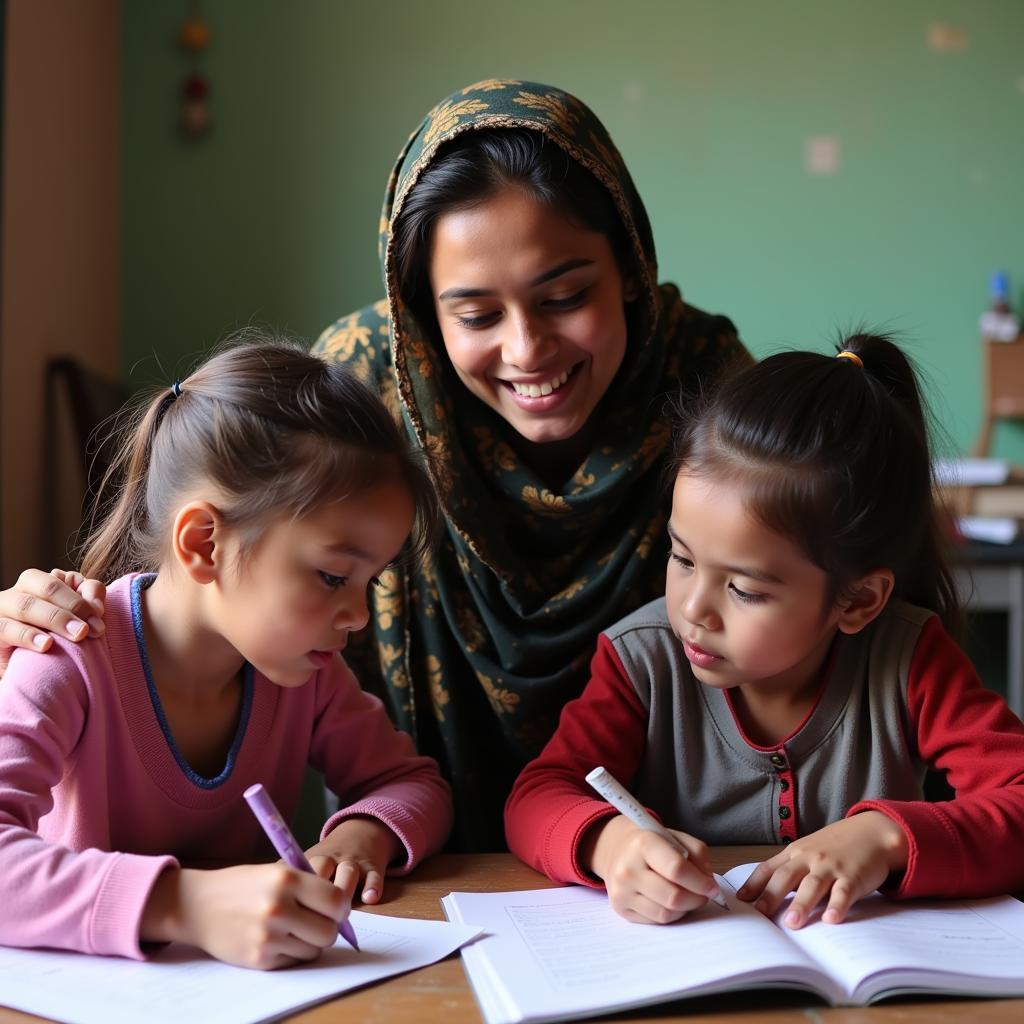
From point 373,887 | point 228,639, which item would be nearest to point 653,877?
point 373,887

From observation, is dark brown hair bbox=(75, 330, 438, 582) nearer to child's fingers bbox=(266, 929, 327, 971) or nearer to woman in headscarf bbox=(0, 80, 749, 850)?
woman in headscarf bbox=(0, 80, 749, 850)

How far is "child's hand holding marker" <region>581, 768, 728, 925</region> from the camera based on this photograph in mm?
852

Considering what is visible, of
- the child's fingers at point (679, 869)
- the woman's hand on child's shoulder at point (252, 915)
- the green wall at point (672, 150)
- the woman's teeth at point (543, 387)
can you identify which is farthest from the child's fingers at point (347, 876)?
the green wall at point (672, 150)

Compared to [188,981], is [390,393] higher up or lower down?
higher up

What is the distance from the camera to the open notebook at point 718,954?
2.37 feet

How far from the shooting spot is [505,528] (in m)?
1.48

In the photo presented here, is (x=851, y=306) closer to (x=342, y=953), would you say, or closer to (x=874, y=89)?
(x=874, y=89)

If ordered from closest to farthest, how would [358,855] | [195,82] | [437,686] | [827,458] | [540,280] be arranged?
[358,855], [827,458], [540,280], [437,686], [195,82]

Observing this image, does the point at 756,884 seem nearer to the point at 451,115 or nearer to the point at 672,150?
the point at 451,115

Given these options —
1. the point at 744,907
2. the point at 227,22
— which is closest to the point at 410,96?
the point at 227,22

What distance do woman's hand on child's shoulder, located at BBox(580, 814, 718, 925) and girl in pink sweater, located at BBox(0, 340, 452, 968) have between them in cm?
19

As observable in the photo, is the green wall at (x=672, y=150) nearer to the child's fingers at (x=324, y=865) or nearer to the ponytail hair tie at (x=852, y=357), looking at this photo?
the ponytail hair tie at (x=852, y=357)

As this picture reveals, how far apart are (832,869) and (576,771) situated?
0.97 ft

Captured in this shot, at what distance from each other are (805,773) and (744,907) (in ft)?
0.94
